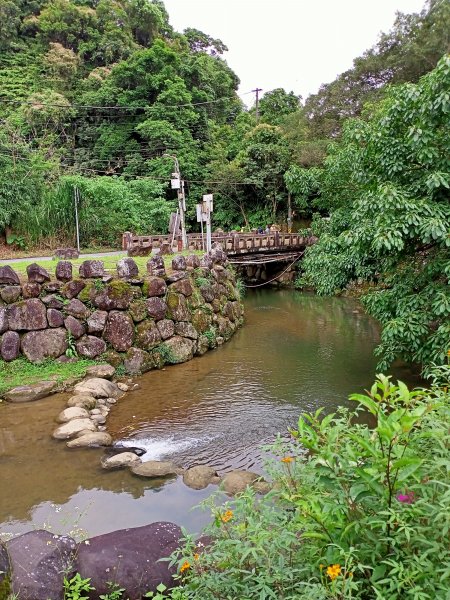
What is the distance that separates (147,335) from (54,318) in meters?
2.18

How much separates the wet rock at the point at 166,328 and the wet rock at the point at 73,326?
75.8 inches

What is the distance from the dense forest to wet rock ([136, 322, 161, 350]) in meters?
4.12

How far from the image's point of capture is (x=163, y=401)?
8.89 meters

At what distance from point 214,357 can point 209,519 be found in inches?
271

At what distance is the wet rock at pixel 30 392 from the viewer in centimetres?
854

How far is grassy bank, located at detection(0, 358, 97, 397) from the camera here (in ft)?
29.9

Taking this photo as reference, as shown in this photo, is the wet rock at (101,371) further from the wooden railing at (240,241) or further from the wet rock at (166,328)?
the wooden railing at (240,241)

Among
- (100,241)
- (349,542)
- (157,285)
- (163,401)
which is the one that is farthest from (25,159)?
(349,542)

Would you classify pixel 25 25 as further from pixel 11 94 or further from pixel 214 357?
pixel 214 357

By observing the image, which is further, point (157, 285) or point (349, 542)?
point (157, 285)

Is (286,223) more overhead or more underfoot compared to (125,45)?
more underfoot

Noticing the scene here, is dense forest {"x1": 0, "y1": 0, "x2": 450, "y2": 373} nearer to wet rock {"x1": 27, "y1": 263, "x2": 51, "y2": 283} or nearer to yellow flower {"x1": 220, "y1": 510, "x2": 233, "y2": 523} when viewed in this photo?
yellow flower {"x1": 220, "y1": 510, "x2": 233, "y2": 523}

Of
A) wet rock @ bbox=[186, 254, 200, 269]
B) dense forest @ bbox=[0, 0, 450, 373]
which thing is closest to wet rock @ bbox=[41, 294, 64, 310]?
wet rock @ bbox=[186, 254, 200, 269]

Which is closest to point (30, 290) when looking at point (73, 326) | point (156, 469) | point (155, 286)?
point (73, 326)
